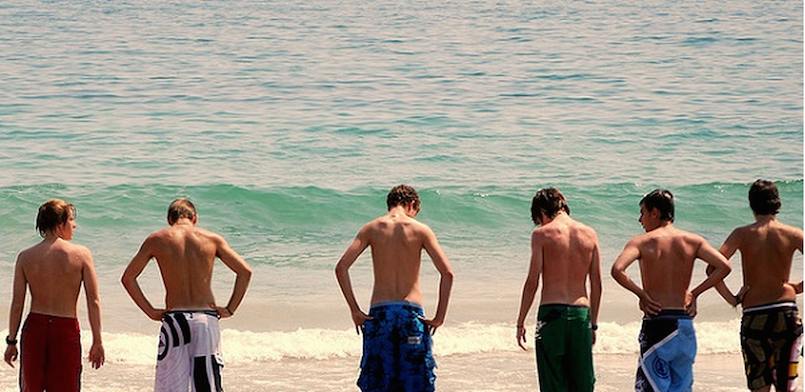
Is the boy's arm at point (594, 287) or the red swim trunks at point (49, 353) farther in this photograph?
the boy's arm at point (594, 287)

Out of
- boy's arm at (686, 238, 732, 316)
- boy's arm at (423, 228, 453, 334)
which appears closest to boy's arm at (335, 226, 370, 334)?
boy's arm at (423, 228, 453, 334)

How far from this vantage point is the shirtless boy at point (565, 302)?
6.94 meters

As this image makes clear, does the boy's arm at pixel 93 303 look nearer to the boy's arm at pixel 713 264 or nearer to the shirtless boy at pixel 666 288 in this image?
the shirtless boy at pixel 666 288

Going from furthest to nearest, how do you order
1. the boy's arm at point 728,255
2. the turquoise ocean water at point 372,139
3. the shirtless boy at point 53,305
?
1. the turquoise ocean water at point 372,139
2. the boy's arm at point 728,255
3. the shirtless boy at point 53,305

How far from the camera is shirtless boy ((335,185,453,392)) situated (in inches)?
278

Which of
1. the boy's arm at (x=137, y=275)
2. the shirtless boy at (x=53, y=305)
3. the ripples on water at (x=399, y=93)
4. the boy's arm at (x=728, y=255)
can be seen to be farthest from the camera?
the ripples on water at (x=399, y=93)

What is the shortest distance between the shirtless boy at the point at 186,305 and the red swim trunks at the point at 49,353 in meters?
0.43

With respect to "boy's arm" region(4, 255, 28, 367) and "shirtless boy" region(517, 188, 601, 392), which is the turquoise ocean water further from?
"boy's arm" region(4, 255, 28, 367)

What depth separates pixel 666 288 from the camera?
6816 millimetres

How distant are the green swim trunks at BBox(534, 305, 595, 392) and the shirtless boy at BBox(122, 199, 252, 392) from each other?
69.5 inches

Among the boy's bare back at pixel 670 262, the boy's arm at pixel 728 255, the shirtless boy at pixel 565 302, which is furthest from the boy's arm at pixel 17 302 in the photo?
the boy's arm at pixel 728 255

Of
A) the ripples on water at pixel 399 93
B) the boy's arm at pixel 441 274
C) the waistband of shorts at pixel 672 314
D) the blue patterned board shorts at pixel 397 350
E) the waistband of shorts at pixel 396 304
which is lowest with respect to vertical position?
the blue patterned board shorts at pixel 397 350

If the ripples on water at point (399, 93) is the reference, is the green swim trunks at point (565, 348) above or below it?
below

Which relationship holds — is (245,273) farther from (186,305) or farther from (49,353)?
(49,353)
